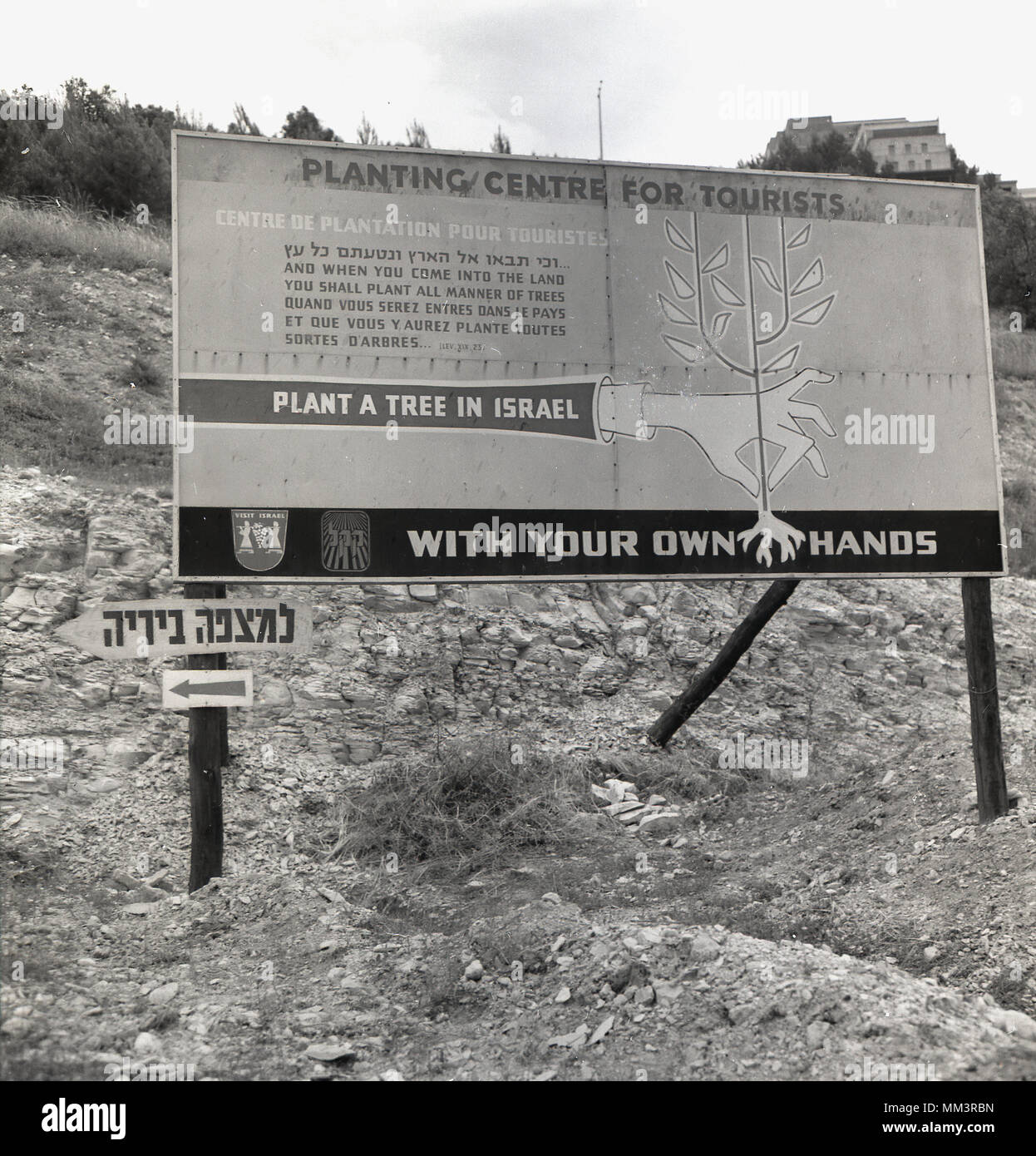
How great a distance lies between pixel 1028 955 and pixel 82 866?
596 centimetres

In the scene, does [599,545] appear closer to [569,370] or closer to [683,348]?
[569,370]

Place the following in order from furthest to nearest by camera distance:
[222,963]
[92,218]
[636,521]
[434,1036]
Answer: [92,218] < [636,521] < [222,963] < [434,1036]

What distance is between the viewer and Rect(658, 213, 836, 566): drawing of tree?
727 cm

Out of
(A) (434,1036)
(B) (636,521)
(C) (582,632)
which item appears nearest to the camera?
(A) (434,1036)

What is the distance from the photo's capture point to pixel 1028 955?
5902 mm

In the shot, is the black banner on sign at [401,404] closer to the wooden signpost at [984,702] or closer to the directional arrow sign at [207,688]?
the directional arrow sign at [207,688]

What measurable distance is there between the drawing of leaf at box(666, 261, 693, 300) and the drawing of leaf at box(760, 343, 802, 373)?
755 millimetres

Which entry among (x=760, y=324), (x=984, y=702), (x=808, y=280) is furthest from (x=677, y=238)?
(x=984, y=702)

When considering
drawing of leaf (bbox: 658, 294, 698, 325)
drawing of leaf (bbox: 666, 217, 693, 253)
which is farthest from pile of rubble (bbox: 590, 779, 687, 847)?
drawing of leaf (bbox: 666, 217, 693, 253)

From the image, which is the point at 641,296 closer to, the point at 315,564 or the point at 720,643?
the point at 315,564

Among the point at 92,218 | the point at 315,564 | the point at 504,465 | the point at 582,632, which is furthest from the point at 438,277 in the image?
the point at 92,218

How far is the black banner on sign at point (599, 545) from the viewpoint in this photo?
6484mm

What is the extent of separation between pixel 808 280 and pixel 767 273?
1.02 ft

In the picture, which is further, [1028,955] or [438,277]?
[438,277]
